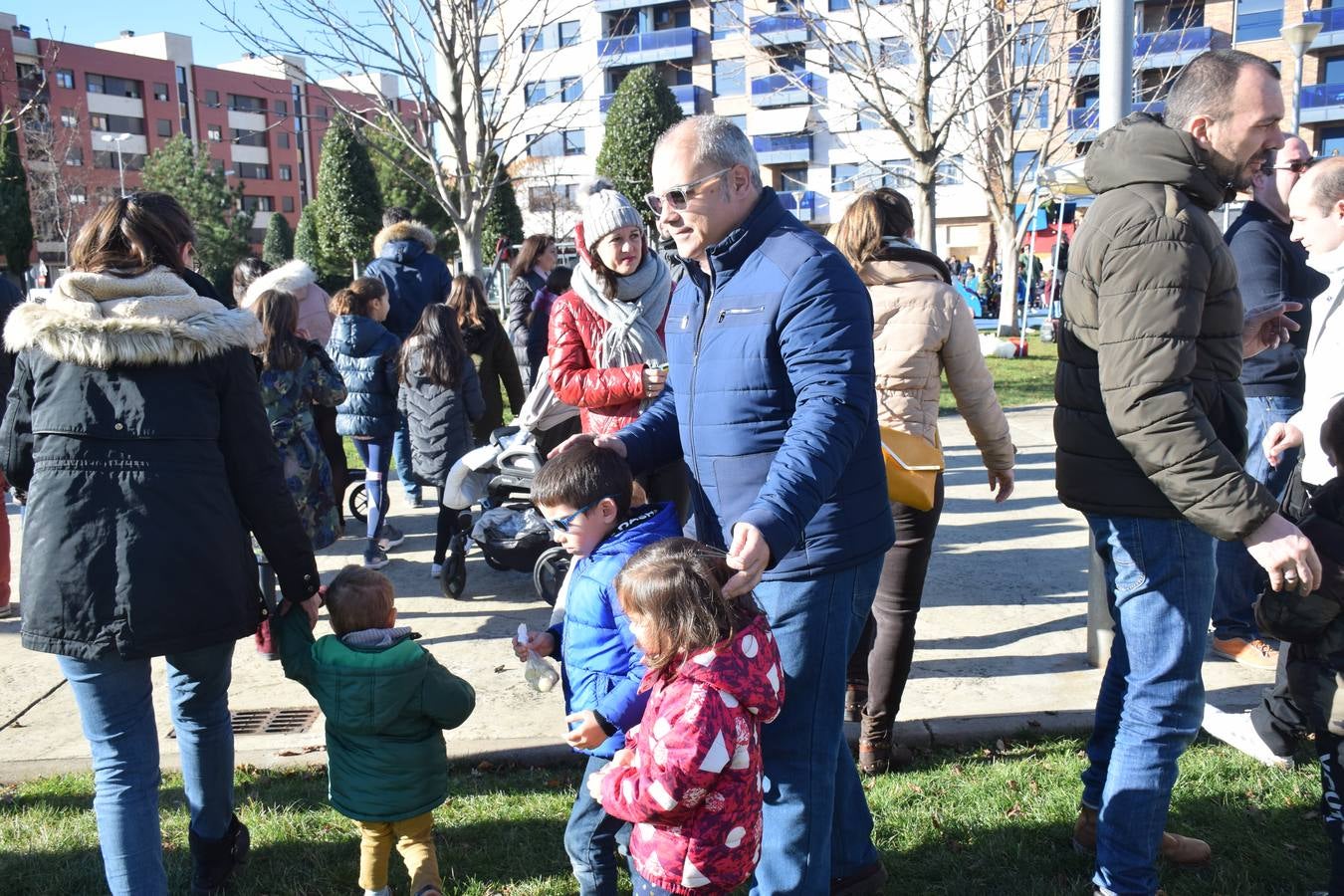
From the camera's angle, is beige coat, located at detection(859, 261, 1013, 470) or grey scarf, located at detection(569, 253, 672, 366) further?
grey scarf, located at detection(569, 253, 672, 366)

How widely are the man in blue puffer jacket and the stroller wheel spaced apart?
2844 millimetres

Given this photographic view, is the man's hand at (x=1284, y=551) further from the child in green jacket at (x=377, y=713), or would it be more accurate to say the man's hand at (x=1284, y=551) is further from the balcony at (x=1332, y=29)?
the balcony at (x=1332, y=29)

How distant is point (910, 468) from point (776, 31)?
21.4m

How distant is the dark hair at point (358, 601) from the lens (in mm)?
3064

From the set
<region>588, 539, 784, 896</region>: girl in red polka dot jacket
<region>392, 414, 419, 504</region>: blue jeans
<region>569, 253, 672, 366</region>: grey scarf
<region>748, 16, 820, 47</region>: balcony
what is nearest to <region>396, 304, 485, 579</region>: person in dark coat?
<region>392, 414, 419, 504</region>: blue jeans

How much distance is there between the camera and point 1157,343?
247 cm

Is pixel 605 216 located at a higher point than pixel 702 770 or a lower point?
higher

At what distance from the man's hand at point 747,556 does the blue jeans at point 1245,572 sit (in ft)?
11.1

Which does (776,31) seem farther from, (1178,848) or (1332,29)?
(1332,29)

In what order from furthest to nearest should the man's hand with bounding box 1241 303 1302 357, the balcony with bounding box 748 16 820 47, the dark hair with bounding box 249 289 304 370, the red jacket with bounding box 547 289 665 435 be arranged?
the balcony with bounding box 748 16 820 47 → the dark hair with bounding box 249 289 304 370 → the red jacket with bounding box 547 289 665 435 → the man's hand with bounding box 1241 303 1302 357

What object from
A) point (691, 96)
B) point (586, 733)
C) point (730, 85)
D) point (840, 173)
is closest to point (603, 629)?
point (586, 733)

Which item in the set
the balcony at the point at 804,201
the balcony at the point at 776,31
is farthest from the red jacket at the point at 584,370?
the balcony at the point at 804,201

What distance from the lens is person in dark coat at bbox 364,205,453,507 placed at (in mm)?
8031

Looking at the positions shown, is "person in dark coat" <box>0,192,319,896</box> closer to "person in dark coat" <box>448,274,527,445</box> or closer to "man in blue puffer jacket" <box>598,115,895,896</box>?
"man in blue puffer jacket" <box>598,115,895,896</box>
